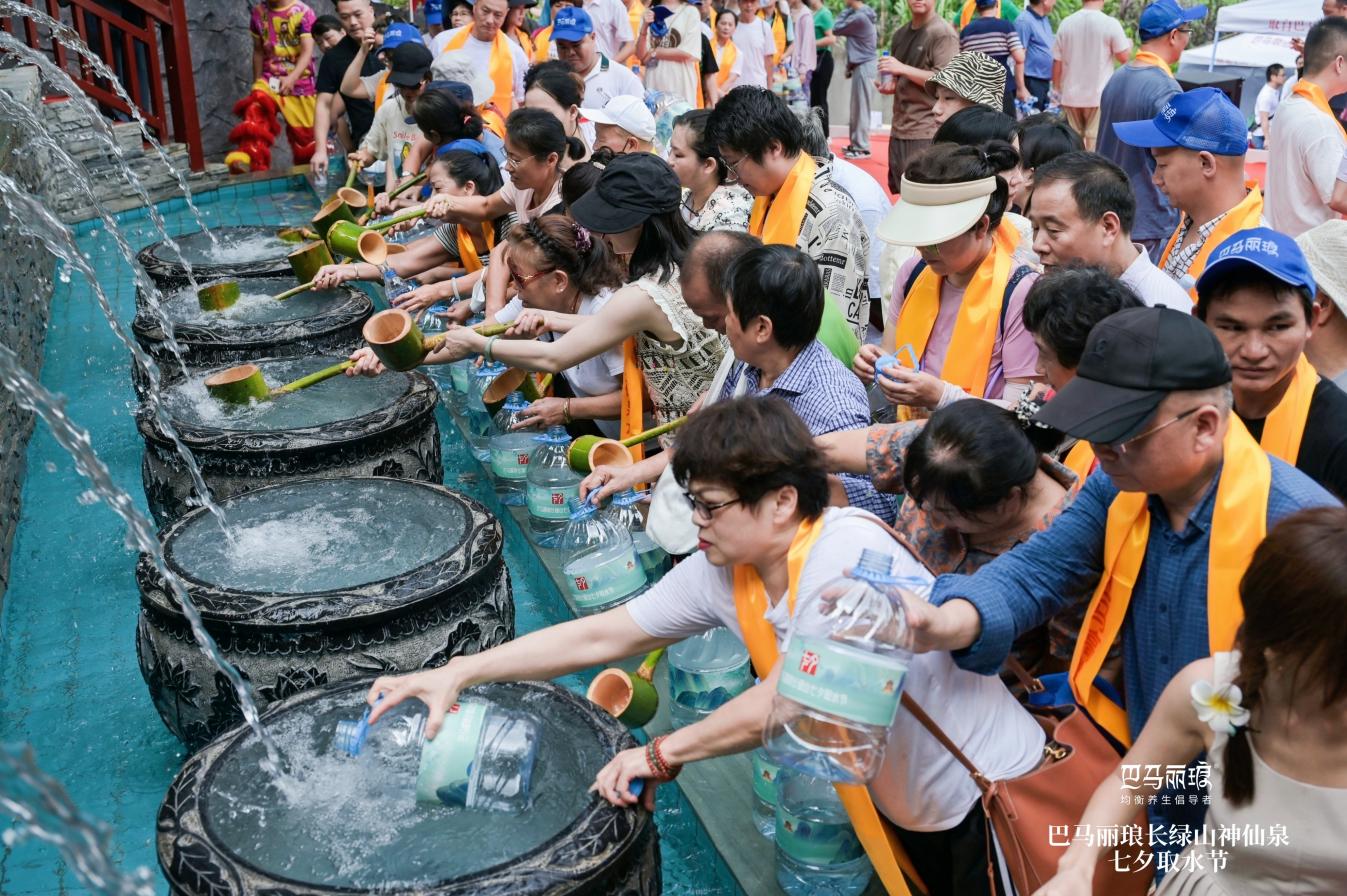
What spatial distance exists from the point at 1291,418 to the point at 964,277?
1292 mm

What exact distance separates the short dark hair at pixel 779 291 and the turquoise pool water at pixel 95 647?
4.15ft

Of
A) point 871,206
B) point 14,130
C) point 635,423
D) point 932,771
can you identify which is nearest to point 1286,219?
point 871,206

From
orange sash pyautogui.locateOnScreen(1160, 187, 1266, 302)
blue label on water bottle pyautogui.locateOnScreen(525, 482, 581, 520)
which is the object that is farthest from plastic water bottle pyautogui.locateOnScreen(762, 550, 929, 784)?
blue label on water bottle pyautogui.locateOnScreen(525, 482, 581, 520)

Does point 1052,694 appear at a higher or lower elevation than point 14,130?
higher

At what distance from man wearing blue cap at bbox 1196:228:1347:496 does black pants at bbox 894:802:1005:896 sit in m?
0.94

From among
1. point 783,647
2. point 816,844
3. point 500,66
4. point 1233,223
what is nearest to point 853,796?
point 783,647

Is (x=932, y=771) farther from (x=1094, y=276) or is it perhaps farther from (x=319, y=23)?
(x=319, y=23)

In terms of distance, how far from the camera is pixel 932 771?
2.37 metres

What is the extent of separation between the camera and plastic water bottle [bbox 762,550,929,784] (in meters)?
1.92

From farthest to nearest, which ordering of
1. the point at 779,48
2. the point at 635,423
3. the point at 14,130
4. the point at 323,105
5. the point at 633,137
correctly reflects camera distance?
the point at 779,48
the point at 323,105
the point at 14,130
the point at 633,137
the point at 635,423

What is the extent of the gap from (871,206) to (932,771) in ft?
10.4

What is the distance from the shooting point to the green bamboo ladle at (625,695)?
311 cm

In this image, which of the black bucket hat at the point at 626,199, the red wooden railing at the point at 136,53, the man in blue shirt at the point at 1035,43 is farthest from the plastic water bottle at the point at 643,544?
the red wooden railing at the point at 136,53

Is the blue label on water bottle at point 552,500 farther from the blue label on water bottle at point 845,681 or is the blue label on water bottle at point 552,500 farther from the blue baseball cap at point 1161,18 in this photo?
the blue baseball cap at point 1161,18
